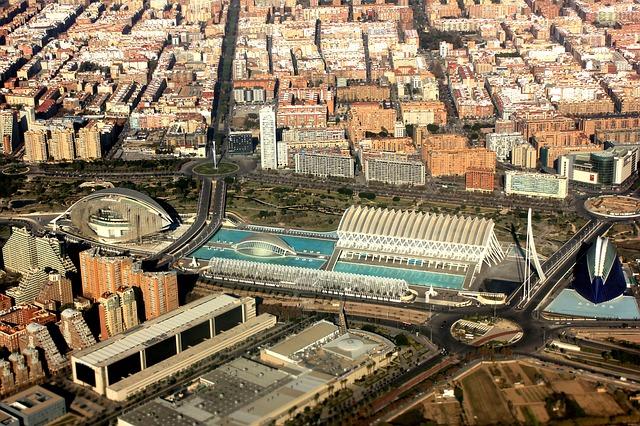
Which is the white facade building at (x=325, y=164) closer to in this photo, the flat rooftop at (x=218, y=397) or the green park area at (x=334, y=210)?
the green park area at (x=334, y=210)

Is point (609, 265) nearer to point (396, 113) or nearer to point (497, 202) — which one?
point (497, 202)

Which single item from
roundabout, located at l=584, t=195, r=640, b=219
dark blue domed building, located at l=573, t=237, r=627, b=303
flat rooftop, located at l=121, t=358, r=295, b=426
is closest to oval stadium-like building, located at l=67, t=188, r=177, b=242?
flat rooftop, located at l=121, t=358, r=295, b=426

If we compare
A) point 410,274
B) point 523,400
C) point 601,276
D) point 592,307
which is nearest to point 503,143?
→ point 410,274

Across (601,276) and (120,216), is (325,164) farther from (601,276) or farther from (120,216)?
(601,276)

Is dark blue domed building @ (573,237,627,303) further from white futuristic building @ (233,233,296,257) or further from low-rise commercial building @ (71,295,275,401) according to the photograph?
white futuristic building @ (233,233,296,257)

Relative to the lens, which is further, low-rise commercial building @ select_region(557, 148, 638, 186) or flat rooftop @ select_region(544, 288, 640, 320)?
low-rise commercial building @ select_region(557, 148, 638, 186)

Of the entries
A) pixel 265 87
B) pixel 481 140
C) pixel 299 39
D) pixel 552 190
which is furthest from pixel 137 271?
pixel 299 39

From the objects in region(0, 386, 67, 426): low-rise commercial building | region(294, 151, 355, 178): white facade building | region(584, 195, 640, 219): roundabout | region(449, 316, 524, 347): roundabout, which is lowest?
region(0, 386, 67, 426): low-rise commercial building
